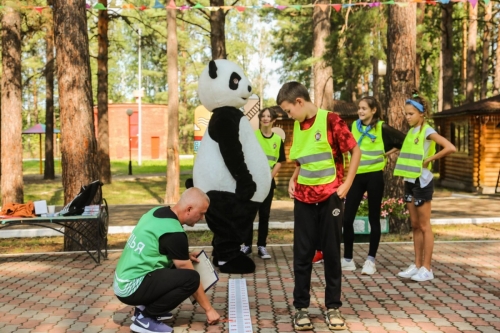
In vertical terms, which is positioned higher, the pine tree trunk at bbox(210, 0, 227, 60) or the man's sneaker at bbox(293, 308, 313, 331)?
the pine tree trunk at bbox(210, 0, 227, 60)

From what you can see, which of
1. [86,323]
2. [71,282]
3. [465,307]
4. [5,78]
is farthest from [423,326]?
[5,78]

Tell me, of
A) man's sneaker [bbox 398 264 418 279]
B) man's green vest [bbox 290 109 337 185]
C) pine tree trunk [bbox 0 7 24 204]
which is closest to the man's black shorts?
man's sneaker [bbox 398 264 418 279]

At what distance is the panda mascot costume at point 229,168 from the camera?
7340 mm

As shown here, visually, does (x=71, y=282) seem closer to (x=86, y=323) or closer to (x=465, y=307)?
(x=86, y=323)

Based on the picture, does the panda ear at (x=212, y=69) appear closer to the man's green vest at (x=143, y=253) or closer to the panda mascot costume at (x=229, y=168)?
the panda mascot costume at (x=229, y=168)

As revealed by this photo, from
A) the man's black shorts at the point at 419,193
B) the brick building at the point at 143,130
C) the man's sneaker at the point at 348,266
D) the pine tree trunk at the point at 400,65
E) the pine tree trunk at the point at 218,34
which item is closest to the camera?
the man's black shorts at the point at 419,193

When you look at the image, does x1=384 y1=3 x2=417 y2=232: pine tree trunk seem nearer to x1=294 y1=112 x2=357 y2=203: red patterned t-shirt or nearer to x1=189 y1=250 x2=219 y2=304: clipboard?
x1=294 y1=112 x2=357 y2=203: red patterned t-shirt

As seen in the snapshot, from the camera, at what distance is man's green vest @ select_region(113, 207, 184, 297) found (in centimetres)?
513

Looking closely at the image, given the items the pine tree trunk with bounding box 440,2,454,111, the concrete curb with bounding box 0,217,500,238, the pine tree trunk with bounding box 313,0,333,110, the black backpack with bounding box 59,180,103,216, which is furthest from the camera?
the pine tree trunk with bounding box 440,2,454,111

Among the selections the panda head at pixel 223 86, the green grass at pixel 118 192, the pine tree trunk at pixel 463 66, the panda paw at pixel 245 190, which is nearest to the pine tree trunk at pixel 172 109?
the green grass at pixel 118 192

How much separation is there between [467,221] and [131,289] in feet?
30.9

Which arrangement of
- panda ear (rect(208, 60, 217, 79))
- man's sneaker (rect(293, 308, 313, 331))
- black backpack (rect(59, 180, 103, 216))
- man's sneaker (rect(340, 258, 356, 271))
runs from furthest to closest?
black backpack (rect(59, 180, 103, 216))
man's sneaker (rect(340, 258, 356, 271))
panda ear (rect(208, 60, 217, 79))
man's sneaker (rect(293, 308, 313, 331))

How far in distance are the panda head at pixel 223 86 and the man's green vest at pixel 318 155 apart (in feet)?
6.78

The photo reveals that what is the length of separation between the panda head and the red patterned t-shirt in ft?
6.67
